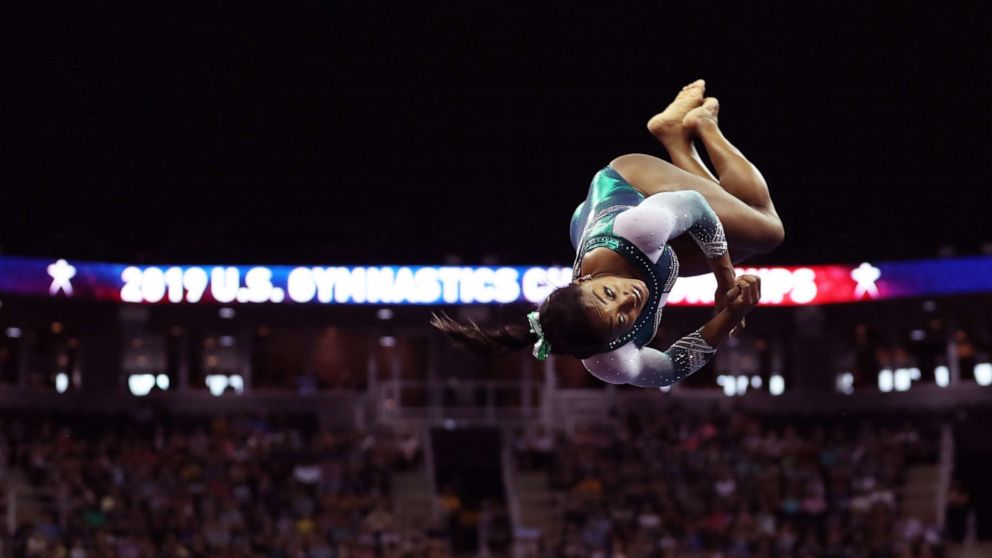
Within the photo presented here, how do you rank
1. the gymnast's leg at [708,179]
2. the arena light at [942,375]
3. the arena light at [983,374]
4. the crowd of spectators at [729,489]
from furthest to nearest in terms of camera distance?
the arena light at [942,375], the arena light at [983,374], the crowd of spectators at [729,489], the gymnast's leg at [708,179]

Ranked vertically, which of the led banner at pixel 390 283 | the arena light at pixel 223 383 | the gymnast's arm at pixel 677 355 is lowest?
the gymnast's arm at pixel 677 355

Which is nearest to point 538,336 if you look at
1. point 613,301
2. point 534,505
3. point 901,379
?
point 613,301

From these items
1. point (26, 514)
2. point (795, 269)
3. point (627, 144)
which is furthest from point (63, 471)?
point (795, 269)

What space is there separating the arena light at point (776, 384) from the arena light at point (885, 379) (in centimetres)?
187

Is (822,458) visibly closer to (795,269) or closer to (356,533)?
(795,269)

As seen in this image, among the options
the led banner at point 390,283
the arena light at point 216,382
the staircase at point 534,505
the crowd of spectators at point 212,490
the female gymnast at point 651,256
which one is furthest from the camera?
the arena light at point 216,382

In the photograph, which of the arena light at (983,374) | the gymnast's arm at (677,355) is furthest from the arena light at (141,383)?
the gymnast's arm at (677,355)

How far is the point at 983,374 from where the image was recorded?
85.1ft

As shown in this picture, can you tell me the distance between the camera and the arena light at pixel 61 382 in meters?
25.5

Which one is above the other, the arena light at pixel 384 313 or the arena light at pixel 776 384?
the arena light at pixel 384 313

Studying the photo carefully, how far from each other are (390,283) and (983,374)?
1165 cm

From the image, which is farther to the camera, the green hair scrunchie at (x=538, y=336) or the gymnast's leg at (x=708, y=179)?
the gymnast's leg at (x=708, y=179)

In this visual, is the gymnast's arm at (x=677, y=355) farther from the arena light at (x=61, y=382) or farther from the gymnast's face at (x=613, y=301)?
the arena light at (x=61, y=382)

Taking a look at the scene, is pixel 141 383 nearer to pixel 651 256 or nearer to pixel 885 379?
pixel 885 379
